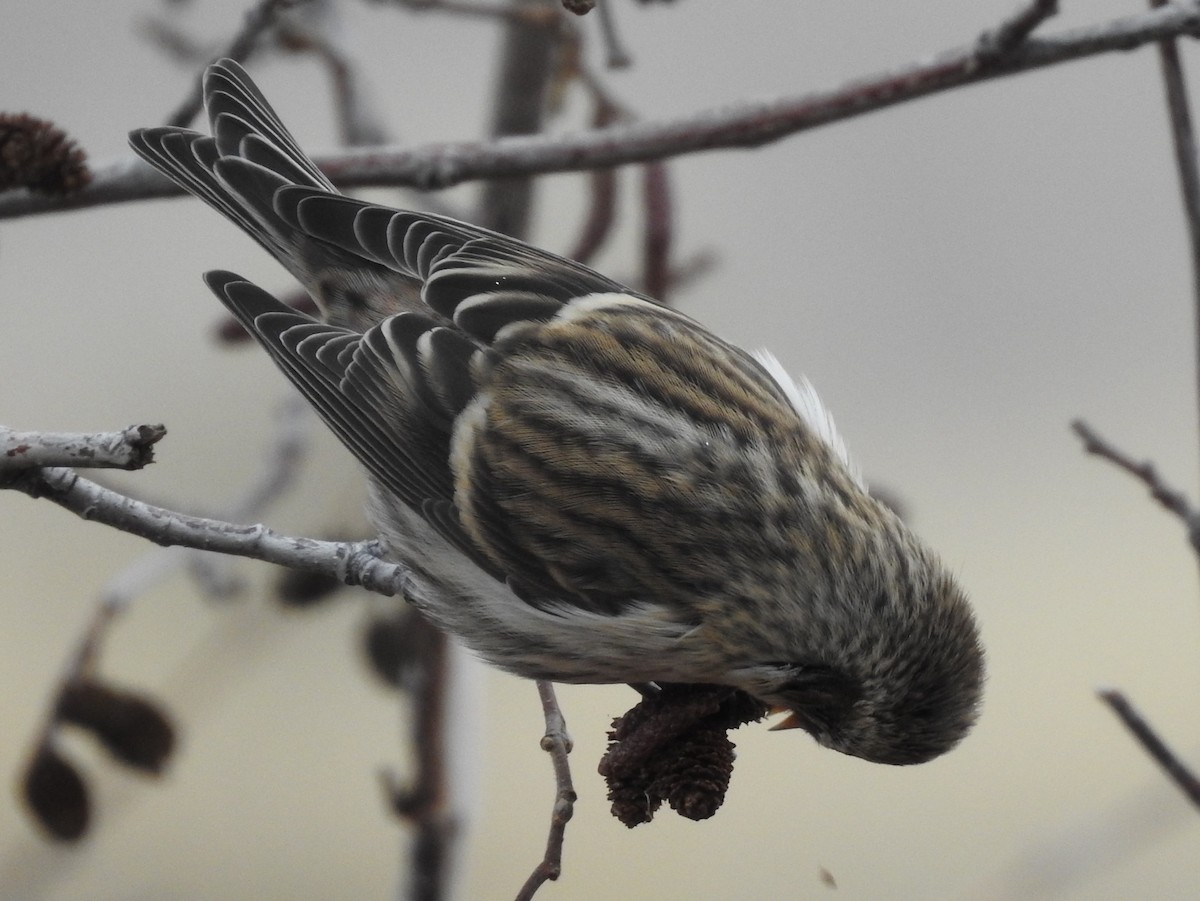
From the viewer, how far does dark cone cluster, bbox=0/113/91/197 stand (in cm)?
172

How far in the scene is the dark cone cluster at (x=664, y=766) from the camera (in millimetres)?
1461

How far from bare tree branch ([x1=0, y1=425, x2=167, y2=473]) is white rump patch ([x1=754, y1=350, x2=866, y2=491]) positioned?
1017 mm

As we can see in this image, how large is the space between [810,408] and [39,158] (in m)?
1.07

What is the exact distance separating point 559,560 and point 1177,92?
902mm

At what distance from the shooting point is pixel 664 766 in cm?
150

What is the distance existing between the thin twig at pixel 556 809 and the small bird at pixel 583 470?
27 cm

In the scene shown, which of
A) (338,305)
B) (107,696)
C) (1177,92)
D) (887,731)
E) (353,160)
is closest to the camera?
(1177,92)

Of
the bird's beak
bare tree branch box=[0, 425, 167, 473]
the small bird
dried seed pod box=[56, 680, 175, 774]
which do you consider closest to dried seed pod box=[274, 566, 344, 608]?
the small bird

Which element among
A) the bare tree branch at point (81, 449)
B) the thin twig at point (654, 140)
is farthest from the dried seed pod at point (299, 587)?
the bare tree branch at point (81, 449)

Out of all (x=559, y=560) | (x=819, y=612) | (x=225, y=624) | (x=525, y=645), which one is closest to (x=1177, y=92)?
(x=819, y=612)

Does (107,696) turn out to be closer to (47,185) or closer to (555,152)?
(47,185)

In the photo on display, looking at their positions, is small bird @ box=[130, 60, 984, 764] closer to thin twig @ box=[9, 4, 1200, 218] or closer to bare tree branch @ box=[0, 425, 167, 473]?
thin twig @ box=[9, 4, 1200, 218]

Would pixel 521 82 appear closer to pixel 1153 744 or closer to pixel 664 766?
pixel 664 766

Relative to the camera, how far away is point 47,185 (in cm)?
178
